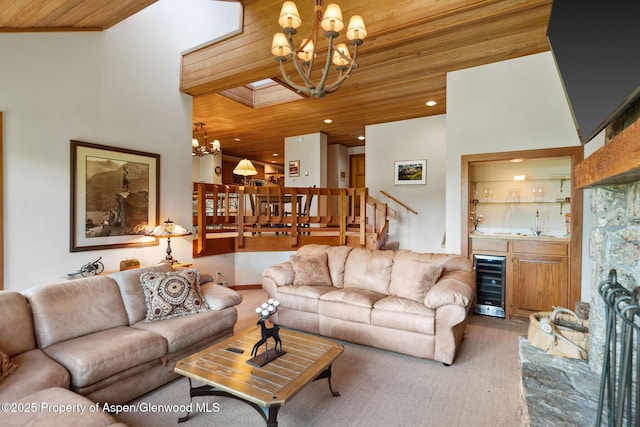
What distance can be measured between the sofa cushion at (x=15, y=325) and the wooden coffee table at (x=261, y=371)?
108 cm

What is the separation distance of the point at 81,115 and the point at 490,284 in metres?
5.20

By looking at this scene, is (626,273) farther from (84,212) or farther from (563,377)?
(84,212)

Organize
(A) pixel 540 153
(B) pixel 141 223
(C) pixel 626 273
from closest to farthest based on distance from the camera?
(C) pixel 626 273
(A) pixel 540 153
(B) pixel 141 223

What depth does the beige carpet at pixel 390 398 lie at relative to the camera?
2.06m

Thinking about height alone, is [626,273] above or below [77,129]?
below

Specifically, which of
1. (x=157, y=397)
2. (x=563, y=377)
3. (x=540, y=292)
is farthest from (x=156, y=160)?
(x=540, y=292)

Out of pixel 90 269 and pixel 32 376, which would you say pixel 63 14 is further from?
pixel 32 376

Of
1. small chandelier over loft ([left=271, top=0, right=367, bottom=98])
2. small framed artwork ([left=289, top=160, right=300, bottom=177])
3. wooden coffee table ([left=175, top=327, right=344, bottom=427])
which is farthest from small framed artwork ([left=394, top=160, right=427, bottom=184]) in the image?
wooden coffee table ([left=175, top=327, right=344, bottom=427])

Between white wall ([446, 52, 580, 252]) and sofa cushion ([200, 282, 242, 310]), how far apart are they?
2.87 m

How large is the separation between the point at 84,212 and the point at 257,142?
228 inches

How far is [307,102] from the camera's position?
5.45 m

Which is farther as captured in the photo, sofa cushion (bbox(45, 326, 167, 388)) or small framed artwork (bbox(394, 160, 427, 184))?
small framed artwork (bbox(394, 160, 427, 184))

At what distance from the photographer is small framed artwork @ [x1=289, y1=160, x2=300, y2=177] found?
313 inches

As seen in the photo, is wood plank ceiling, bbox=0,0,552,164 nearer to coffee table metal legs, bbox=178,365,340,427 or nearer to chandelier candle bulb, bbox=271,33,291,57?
chandelier candle bulb, bbox=271,33,291,57
